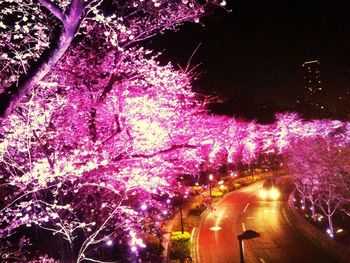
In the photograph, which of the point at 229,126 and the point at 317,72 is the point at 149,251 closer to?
the point at 229,126

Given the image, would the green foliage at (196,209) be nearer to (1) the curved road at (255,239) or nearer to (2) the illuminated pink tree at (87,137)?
(1) the curved road at (255,239)

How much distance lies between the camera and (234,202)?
37375mm

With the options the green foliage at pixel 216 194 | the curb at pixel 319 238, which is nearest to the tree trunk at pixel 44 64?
the curb at pixel 319 238

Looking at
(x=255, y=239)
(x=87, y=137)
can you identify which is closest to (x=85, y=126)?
(x=87, y=137)

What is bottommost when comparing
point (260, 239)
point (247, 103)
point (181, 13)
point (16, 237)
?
point (260, 239)

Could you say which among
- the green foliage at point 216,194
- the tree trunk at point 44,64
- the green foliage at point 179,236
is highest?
the tree trunk at point 44,64

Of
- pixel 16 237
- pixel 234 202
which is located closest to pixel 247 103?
pixel 234 202

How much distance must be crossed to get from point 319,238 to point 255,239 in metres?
4.41

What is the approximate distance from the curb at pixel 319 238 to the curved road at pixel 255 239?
38 cm

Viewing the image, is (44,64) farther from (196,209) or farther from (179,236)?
(196,209)

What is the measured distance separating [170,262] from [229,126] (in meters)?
29.7

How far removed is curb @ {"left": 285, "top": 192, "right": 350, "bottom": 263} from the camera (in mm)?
21344

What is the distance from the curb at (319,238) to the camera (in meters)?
21.3

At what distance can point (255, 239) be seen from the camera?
86.4 feet
